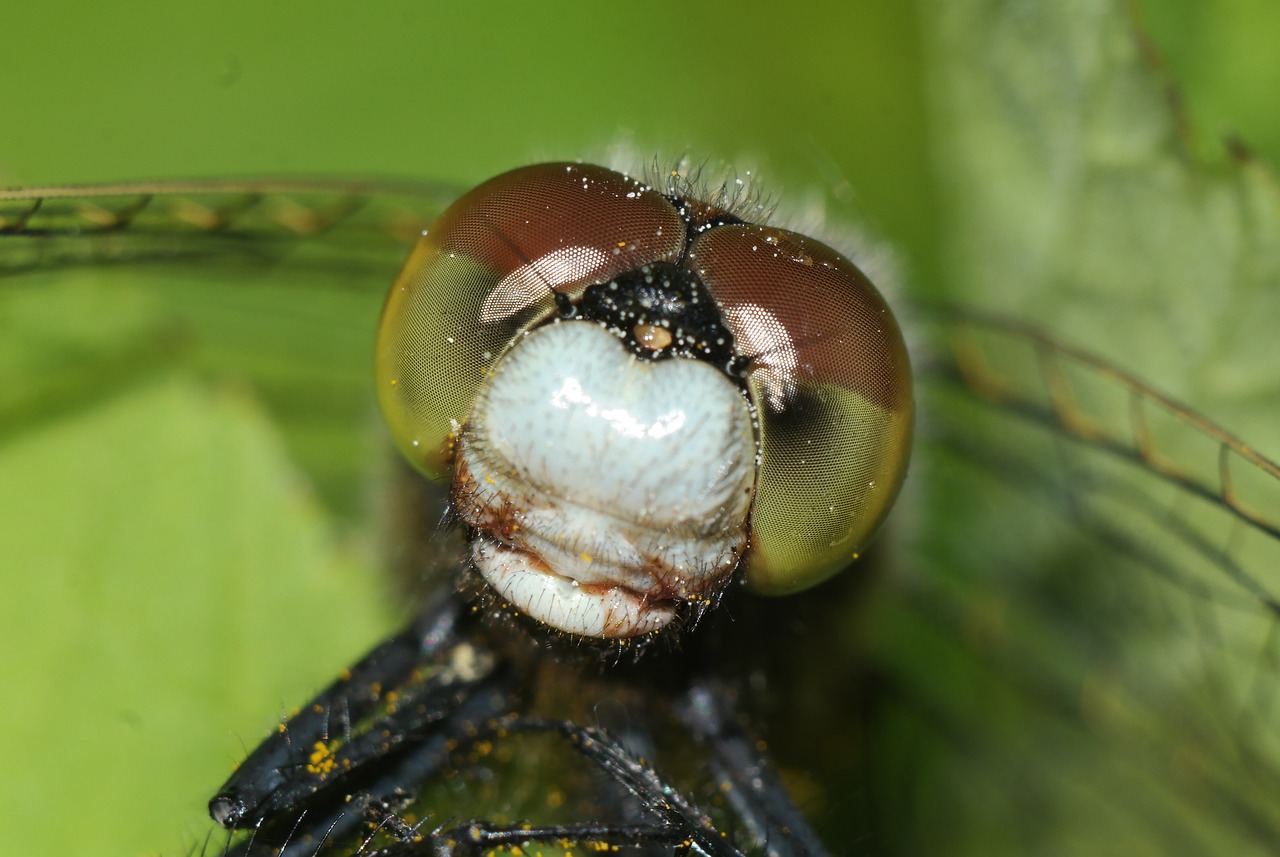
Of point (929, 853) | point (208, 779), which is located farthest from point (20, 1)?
point (929, 853)

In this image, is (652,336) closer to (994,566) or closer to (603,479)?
(603,479)

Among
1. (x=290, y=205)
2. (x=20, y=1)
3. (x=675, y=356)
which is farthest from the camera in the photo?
(x=20, y=1)

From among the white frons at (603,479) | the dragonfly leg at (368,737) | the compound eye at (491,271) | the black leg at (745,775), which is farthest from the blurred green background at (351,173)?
the white frons at (603,479)

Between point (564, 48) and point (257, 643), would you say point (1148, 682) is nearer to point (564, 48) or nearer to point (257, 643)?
point (257, 643)

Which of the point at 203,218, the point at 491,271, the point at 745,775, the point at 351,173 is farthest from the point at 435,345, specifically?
the point at 351,173

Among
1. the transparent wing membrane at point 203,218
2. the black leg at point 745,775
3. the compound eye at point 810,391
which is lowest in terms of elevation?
the black leg at point 745,775

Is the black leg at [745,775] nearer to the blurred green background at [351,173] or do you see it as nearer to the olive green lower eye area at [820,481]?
the blurred green background at [351,173]

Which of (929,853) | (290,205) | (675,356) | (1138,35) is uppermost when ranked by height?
(1138,35)
